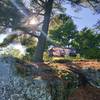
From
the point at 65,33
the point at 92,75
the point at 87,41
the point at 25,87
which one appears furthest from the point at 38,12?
the point at 65,33

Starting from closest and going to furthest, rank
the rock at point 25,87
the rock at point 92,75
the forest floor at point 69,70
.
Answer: the rock at point 25,87 < the forest floor at point 69,70 < the rock at point 92,75

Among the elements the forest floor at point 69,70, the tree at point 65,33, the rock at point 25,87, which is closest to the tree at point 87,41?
the tree at point 65,33

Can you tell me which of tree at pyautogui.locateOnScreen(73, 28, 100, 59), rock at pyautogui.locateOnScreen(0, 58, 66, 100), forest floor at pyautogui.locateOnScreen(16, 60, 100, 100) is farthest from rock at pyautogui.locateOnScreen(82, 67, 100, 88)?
tree at pyautogui.locateOnScreen(73, 28, 100, 59)

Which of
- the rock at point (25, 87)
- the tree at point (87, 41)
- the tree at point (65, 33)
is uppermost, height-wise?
the tree at point (65, 33)

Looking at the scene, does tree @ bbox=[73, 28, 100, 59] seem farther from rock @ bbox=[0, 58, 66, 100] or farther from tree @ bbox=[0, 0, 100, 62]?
rock @ bbox=[0, 58, 66, 100]

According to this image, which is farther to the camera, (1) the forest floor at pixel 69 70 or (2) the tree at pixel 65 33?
(2) the tree at pixel 65 33

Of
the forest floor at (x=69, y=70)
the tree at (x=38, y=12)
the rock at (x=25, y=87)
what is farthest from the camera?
the tree at (x=38, y=12)

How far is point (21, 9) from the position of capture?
2131 centimetres

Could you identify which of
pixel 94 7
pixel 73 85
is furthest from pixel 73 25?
pixel 73 85

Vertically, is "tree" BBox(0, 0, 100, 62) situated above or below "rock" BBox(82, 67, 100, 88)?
above

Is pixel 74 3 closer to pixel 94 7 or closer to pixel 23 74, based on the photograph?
pixel 94 7

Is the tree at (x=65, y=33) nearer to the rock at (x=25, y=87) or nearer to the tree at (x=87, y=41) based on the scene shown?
the tree at (x=87, y=41)

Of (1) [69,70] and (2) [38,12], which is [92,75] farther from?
(2) [38,12]

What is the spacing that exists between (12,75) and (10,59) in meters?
0.72
